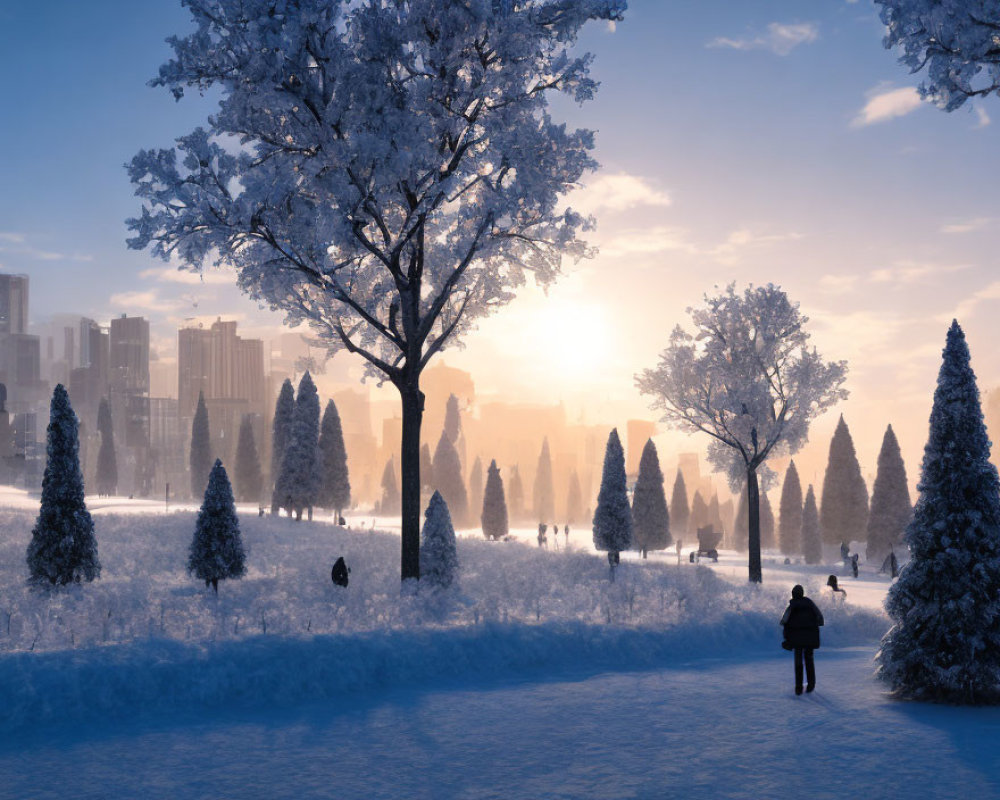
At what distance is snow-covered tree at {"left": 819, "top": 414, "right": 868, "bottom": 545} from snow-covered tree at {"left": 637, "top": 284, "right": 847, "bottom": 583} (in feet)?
121

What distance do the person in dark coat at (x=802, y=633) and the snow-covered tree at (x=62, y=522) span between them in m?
16.7

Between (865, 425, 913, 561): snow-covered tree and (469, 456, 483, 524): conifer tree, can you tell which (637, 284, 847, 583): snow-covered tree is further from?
(469, 456, 483, 524): conifer tree

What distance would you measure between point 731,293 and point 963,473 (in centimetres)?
1950

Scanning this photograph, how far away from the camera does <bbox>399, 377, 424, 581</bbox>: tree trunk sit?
17031mm

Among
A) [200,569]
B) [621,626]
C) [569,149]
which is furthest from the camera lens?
[200,569]

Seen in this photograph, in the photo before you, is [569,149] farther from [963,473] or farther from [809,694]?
[809,694]

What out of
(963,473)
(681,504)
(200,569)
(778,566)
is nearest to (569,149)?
(963,473)

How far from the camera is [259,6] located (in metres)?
13.8

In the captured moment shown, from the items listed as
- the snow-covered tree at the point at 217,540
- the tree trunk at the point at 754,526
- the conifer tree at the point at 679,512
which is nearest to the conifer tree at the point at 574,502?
the conifer tree at the point at 679,512

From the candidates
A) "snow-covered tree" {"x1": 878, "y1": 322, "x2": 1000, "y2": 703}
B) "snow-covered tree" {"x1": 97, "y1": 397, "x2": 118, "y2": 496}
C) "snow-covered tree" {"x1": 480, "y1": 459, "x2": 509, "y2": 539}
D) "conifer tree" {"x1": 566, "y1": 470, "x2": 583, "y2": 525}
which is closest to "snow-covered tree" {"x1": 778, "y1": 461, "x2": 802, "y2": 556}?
"snow-covered tree" {"x1": 480, "y1": 459, "x2": 509, "y2": 539}

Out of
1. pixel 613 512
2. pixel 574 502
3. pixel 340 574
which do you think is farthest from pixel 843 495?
pixel 574 502

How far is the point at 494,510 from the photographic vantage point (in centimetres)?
6494

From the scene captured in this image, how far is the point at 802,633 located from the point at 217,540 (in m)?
14.7

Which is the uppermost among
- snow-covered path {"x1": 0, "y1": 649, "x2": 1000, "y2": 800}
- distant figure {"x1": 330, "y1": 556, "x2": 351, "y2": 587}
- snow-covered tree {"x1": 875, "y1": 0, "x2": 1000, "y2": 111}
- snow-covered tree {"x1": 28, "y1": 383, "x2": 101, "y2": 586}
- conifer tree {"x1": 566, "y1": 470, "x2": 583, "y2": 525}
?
snow-covered tree {"x1": 875, "y1": 0, "x2": 1000, "y2": 111}
